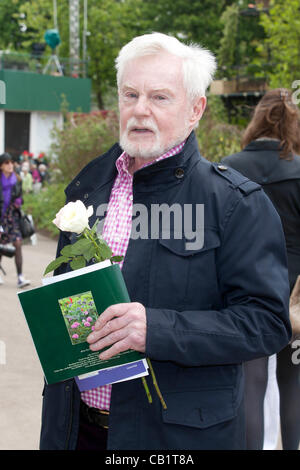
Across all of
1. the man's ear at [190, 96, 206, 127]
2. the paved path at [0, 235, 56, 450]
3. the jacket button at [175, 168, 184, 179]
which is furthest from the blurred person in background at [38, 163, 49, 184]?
the jacket button at [175, 168, 184, 179]

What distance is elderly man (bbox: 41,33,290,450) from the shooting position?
2100mm

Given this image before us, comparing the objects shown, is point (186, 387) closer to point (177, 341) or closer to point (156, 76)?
point (177, 341)

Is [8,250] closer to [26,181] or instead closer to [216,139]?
[216,139]

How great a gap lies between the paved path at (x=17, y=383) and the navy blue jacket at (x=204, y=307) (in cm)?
269

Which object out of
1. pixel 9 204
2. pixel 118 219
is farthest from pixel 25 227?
pixel 118 219

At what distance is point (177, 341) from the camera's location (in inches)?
81.5

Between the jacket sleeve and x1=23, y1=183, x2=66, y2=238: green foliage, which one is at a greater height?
the jacket sleeve

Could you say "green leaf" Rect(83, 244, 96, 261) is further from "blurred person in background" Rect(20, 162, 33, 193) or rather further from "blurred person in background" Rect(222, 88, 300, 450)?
"blurred person in background" Rect(20, 162, 33, 193)

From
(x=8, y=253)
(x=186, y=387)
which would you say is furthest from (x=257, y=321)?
(x=8, y=253)

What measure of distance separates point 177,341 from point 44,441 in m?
0.70

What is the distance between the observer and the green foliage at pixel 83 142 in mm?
15125

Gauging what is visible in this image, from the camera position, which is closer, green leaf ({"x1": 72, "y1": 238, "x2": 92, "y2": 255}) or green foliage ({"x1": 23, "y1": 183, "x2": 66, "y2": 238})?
green leaf ({"x1": 72, "y1": 238, "x2": 92, "y2": 255})

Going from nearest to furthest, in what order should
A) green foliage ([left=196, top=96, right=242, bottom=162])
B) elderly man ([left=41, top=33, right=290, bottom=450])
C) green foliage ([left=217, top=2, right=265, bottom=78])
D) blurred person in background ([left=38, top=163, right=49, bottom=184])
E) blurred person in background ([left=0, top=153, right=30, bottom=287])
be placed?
elderly man ([left=41, top=33, right=290, bottom=450]) < blurred person in background ([left=0, top=153, right=30, bottom=287]) < green foliage ([left=196, top=96, right=242, bottom=162]) < blurred person in background ([left=38, top=163, right=49, bottom=184]) < green foliage ([left=217, top=2, right=265, bottom=78])

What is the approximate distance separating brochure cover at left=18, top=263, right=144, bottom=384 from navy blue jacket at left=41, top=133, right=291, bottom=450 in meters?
0.14
